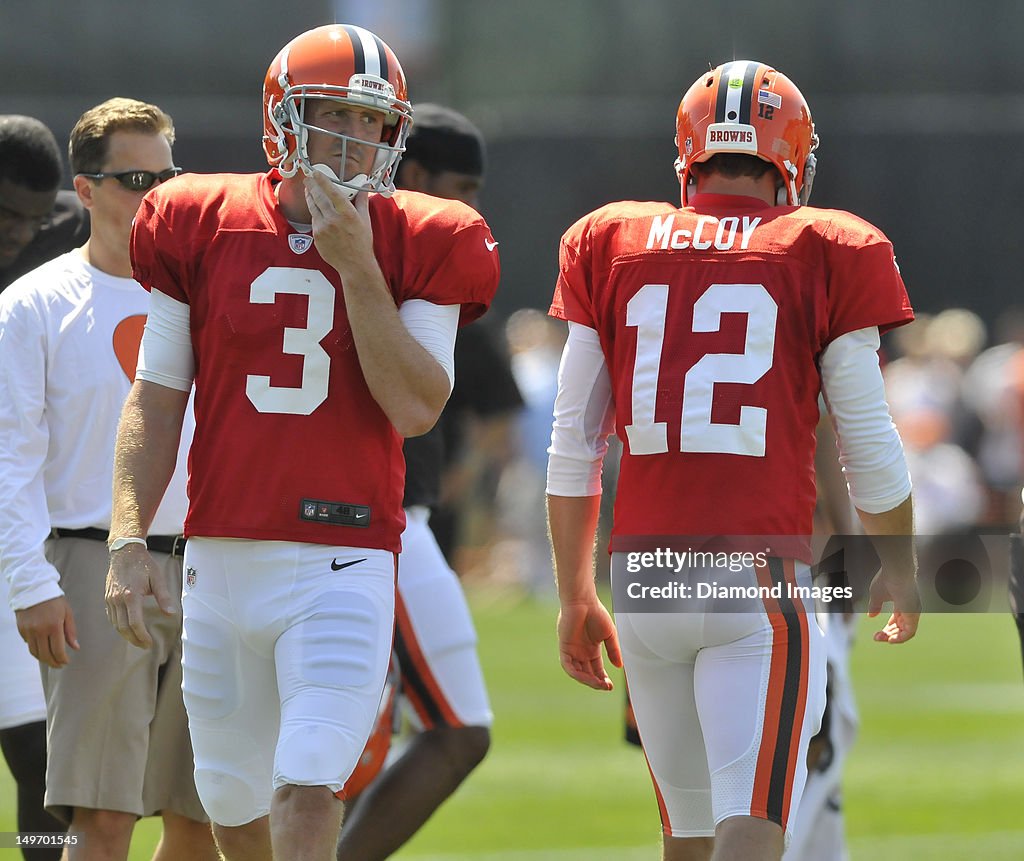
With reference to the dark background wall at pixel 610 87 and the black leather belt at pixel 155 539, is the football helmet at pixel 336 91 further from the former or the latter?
the dark background wall at pixel 610 87

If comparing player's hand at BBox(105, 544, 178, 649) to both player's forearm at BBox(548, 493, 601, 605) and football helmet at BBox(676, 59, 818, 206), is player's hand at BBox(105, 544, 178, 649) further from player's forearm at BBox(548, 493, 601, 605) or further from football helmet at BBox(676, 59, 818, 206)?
football helmet at BBox(676, 59, 818, 206)

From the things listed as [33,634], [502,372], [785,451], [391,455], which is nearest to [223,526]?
[391,455]

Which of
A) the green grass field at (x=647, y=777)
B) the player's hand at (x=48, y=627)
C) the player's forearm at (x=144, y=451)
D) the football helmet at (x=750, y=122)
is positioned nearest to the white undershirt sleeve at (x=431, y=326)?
the player's forearm at (x=144, y=451)

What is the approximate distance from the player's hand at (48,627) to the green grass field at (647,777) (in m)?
2.06

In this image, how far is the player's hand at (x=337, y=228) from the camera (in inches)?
137

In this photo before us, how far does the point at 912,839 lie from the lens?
21.0ft

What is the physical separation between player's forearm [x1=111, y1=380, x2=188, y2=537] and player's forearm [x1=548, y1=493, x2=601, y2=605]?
2.73 feet

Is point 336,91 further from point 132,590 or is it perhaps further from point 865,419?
point 865,419

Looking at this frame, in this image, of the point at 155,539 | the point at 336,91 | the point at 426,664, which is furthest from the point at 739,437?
the point at 426,664

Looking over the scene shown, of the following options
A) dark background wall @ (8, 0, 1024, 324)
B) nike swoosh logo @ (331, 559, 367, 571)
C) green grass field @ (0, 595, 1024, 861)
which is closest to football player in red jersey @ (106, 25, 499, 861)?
nike swoosh logo @ (331, 559, 367, 571)

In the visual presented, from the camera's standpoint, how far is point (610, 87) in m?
17.7

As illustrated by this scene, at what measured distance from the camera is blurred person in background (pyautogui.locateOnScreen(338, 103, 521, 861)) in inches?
197

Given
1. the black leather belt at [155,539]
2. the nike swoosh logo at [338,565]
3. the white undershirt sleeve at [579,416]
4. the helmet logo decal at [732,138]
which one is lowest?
the black leather belt at [155,539]

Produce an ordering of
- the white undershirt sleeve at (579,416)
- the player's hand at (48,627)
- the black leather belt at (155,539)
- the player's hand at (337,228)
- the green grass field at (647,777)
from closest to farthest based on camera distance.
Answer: the player's hand at (337,228)
the white undershirt sleeve at (579,416)
the player's hand at (48,627)
the black leather belt at (155,539)
the green grass field at (647,777)
